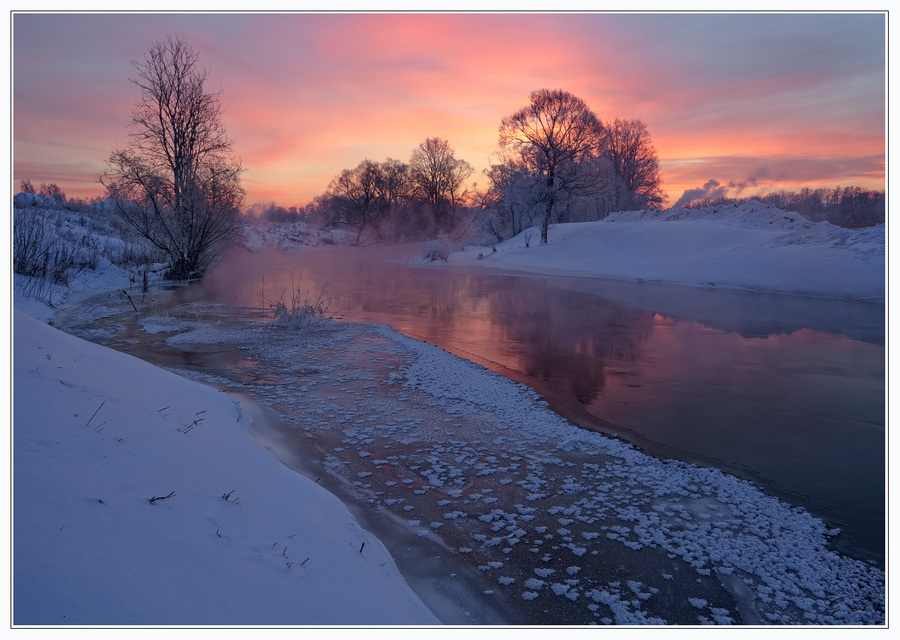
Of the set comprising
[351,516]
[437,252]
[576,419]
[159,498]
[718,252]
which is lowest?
[351,516]

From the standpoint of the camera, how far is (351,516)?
13.4ft

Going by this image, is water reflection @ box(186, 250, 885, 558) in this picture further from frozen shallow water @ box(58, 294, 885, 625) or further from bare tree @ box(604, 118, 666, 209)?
bare tree @ box(604, 118, 666, 209)

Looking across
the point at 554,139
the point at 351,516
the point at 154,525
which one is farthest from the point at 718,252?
the point at 154,525

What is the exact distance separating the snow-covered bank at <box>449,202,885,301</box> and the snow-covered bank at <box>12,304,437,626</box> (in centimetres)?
1971

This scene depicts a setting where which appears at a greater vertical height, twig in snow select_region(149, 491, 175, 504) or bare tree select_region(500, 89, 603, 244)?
bare tree select_region(500, 89, 603, 244)

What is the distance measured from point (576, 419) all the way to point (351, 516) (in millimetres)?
3660

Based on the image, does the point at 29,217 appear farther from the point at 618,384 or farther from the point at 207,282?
the point at 618,384

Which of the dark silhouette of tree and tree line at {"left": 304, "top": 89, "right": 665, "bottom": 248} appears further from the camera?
the dark silhouette of tree

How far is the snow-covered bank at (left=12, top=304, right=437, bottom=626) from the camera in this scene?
6.66 feet

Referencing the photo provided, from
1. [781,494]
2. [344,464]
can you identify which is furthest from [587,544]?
[344,464]

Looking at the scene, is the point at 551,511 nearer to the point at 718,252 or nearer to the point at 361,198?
the point at 718,252

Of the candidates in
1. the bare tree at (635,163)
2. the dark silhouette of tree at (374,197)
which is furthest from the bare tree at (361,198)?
the bare tree at (635,163)

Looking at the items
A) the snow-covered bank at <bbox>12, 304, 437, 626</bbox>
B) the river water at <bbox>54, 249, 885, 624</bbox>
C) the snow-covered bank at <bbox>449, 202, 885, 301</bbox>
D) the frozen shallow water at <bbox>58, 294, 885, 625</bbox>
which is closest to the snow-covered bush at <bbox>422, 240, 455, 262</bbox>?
the snow-covered bank at <bbox>449, 202, 885, 301</bbox>

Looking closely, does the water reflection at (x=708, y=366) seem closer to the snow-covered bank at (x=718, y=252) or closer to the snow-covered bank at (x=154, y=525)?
the snow-covered bank at (x=718, y=252)
